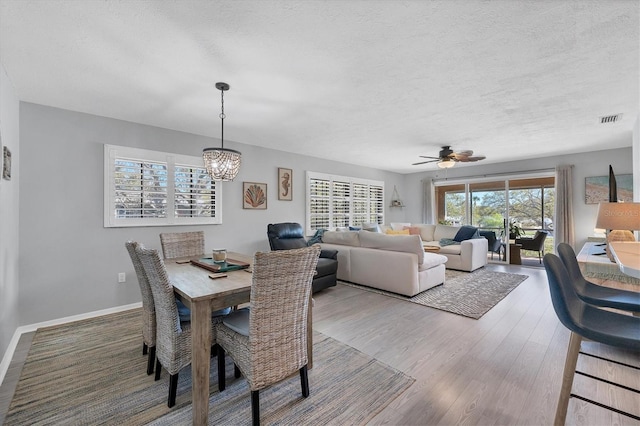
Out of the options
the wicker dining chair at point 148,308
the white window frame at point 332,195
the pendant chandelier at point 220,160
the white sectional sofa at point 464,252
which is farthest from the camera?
the white window frame at point 332,195

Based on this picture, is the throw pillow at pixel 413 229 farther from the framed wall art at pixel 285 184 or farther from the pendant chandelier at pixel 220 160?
the pendant chandelier at pixel 220 160

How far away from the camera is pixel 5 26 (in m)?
1.78

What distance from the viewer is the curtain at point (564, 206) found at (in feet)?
18.6

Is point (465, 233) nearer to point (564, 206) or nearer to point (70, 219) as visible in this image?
point (564, 206)

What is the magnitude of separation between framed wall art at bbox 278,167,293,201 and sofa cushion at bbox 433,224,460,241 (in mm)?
3867

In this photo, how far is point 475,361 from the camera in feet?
7.23

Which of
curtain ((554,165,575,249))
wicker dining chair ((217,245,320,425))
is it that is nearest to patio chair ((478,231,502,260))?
curtain ((554,165,575,249))

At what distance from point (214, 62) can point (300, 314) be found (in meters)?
2.07

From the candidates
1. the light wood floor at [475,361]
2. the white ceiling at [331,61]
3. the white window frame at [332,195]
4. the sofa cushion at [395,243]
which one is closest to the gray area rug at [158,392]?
the light wood floor at [475,361]

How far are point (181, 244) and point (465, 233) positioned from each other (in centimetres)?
579

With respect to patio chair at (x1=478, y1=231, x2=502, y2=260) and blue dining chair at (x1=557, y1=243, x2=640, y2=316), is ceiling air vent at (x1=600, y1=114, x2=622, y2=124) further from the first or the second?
patio chair at (x1=478, y1=231, x2=502, y2=260)

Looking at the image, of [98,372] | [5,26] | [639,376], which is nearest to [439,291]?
[639,376]

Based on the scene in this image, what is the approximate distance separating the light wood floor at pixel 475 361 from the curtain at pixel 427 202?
4440 mm

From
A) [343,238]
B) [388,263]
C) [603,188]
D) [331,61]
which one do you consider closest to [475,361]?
[388,263]
